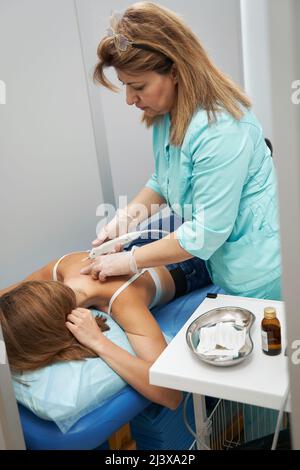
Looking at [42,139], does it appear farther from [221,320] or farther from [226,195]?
[221,320]

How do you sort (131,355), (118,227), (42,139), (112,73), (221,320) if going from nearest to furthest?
(221,320)
(131,355)
(118,227)
(42,139)
(112,73)

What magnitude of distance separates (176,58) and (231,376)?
848 millimetres

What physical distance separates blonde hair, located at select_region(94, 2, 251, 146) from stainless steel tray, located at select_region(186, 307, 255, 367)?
0.51 m

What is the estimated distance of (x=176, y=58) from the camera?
4.43 ft

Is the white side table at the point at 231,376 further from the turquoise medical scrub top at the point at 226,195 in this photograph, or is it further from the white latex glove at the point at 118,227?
the white latex glove at the point at 118,227

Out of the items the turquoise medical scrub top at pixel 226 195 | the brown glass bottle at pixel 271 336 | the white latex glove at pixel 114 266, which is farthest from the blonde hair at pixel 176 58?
the brown glass bottle at pixel 271 336

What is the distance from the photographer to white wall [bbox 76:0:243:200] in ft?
7.25

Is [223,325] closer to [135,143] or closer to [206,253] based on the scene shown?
[206,253]

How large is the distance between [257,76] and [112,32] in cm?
196

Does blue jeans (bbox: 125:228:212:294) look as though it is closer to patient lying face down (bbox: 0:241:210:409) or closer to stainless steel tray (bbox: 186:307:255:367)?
patient lying face down (bbox: 0:241:210:409)

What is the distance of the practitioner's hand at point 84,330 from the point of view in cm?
144

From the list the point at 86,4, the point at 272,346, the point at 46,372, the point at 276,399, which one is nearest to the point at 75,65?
the point at 86,4

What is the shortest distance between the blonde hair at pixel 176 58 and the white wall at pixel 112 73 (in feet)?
2.89

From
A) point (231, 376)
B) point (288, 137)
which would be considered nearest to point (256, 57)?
point (231, 376)
